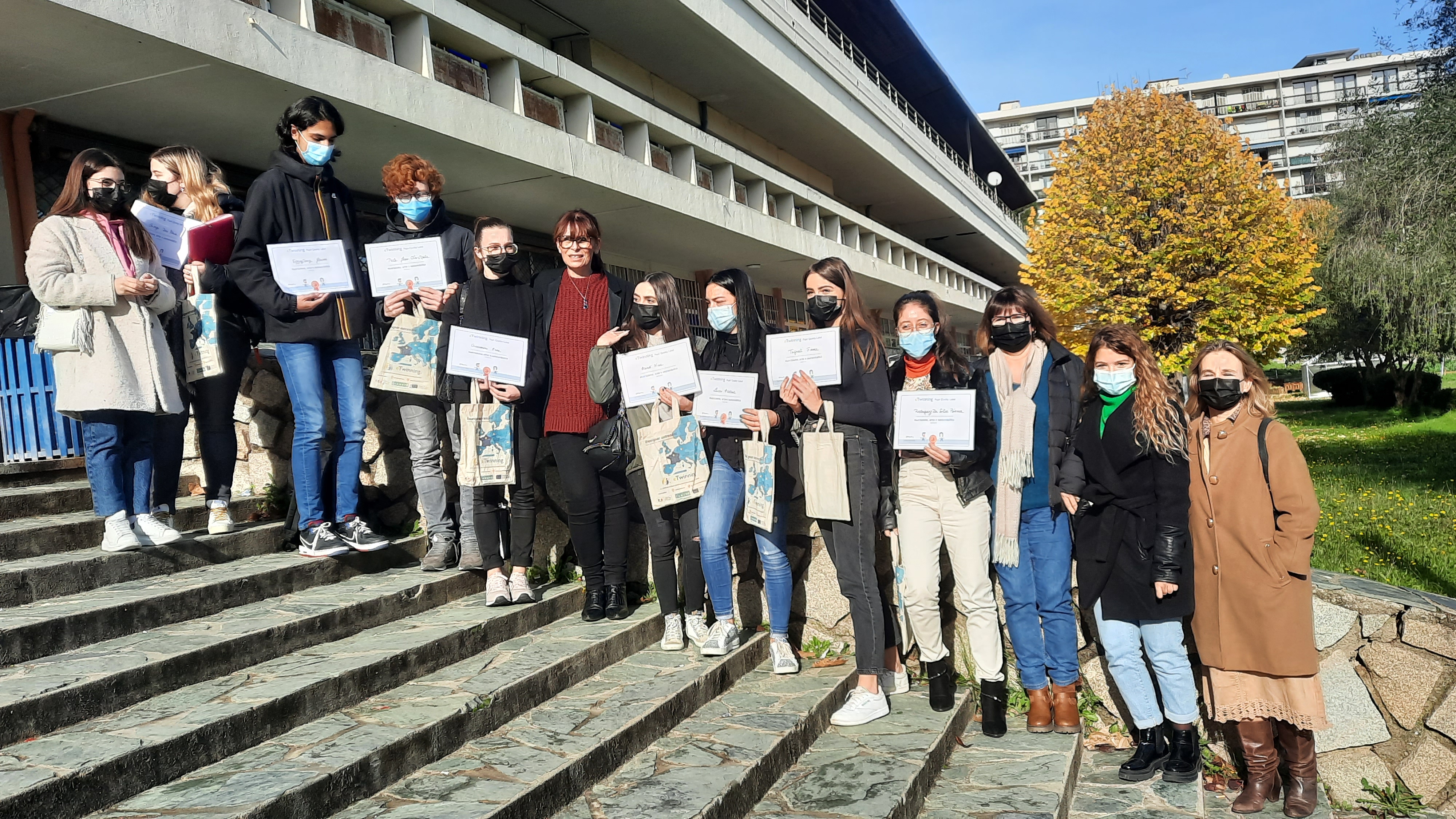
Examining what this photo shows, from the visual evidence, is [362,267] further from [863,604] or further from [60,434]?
[863,604]

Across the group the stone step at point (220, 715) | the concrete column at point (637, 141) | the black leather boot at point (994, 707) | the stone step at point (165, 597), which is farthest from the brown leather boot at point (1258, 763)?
the concrete column at point (637, 141)

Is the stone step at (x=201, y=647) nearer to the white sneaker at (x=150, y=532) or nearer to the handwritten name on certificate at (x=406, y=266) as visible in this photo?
the white sneaker at (x=150, y=532)

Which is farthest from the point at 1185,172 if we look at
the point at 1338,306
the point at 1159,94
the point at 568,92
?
the point at 568,92

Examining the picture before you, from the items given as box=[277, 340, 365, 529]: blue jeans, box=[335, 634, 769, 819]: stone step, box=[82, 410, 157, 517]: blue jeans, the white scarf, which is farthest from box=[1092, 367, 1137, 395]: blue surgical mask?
box=[82, 410, 157, 517]: blue jeans

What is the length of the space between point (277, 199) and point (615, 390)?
1995mm

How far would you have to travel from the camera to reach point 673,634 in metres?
4.96

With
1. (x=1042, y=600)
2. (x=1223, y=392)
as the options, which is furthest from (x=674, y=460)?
(x=1223, y=392)

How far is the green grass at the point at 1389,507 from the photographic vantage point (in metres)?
7.64

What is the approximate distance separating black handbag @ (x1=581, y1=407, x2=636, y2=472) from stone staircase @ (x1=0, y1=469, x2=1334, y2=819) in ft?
2.96

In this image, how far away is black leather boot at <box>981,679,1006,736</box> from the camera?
459 centimetres

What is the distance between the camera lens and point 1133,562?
4.28 metres

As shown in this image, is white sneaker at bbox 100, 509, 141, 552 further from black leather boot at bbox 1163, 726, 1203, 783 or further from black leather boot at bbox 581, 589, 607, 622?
black leather boot at bbox 1163, 726, 1203, 783

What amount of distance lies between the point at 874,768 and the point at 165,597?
3.20m

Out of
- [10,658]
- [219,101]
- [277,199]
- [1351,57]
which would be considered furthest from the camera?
[1351,57]
